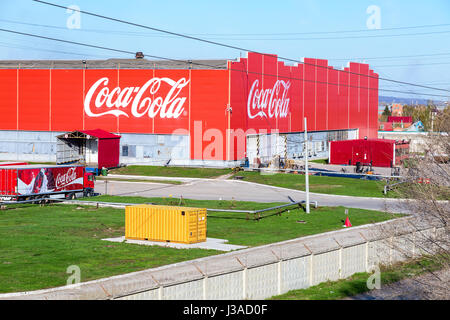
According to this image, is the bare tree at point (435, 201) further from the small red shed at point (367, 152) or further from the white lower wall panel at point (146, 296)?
the small red shed at point (367, 152)

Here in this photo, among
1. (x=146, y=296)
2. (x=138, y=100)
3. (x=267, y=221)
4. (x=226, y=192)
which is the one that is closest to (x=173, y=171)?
(x=138, y=100)

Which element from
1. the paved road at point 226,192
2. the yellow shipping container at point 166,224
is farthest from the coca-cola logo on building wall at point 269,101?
the yellow shipping container at point 166,224

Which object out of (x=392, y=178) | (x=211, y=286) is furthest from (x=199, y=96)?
(x=211, y=286)

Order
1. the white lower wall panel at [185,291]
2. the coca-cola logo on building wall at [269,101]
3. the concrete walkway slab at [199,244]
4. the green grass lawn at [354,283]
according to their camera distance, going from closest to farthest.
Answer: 1. the white lower wall panel at [185,291]
2. the green grass lawn at [354,283]
3. the concrete walkway slab at [199,244]
4. the coca-cola logo on building wall at [269,101]

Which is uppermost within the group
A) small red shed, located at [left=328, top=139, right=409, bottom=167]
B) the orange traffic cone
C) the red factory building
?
the red factory building

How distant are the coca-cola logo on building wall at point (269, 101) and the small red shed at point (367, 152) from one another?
331 inches

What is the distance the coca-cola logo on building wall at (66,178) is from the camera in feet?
161

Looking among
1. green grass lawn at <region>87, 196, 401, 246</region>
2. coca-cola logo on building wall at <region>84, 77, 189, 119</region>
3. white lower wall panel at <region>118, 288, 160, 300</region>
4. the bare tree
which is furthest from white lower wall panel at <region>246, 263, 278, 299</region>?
coca-cola logo on building wall at <region>84, 77, 189, 119</region>

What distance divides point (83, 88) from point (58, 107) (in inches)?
160

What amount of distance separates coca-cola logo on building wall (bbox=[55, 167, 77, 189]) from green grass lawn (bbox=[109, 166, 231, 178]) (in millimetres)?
19796

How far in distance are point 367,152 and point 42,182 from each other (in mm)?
46865

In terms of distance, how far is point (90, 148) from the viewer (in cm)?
7681

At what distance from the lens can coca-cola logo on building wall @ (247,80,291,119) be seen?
78.2m

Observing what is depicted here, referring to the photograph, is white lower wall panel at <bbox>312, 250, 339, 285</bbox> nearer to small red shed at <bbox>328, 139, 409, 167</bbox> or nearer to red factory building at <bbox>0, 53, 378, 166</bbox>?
red factory building at <bbox>0, 53, 378, 166</bbox>
